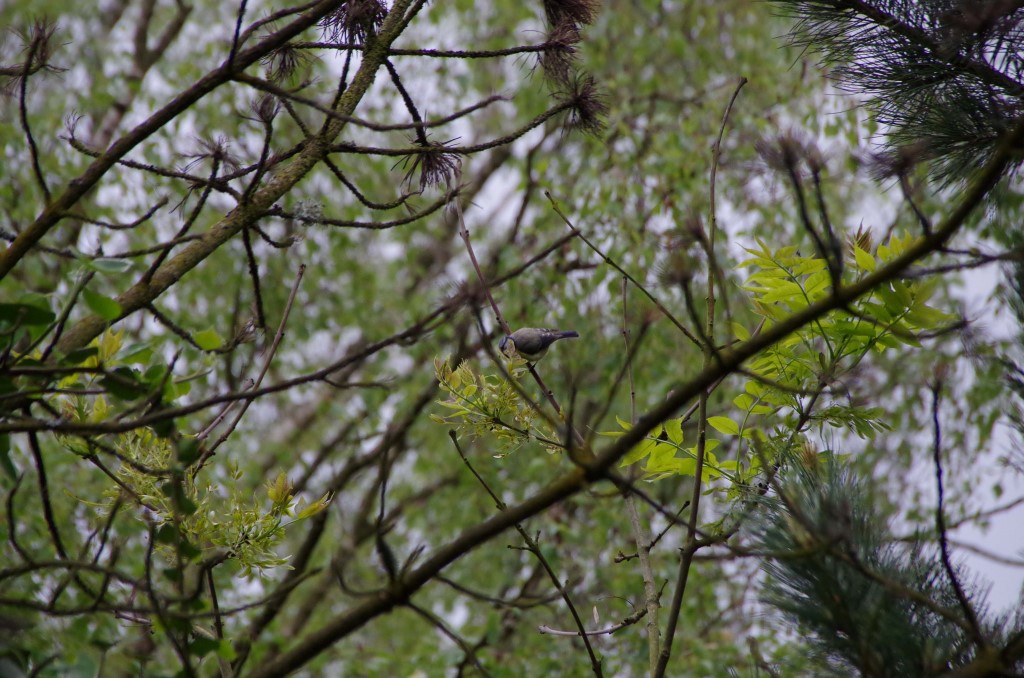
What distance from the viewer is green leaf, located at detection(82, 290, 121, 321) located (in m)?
1.27

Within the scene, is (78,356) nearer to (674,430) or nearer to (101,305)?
(101,305)

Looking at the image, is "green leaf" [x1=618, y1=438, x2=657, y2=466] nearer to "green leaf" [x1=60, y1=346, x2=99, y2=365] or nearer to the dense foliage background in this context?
the dense foliage background

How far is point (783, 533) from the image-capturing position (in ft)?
4.39

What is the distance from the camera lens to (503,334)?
3611 mm

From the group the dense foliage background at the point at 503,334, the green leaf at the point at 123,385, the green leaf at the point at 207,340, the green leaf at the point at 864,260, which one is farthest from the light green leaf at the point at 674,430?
the green leaf at the point at 123,385

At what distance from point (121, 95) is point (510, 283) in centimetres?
289

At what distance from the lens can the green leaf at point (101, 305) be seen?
127 cm

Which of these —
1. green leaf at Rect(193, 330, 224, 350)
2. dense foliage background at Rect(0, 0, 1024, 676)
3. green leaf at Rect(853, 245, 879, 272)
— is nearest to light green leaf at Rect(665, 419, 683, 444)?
dense foliage background at Rect(0, 0, 1024, 676)

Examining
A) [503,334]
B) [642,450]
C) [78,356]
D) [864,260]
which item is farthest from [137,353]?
[503,334]

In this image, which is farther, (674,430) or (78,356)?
(674,430)

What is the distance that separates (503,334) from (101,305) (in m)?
2.39

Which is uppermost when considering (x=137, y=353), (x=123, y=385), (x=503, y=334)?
(x=503, y=334)

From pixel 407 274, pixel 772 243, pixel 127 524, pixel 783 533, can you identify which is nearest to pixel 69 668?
pixel 783 533

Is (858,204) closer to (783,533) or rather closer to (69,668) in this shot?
(783,533)
